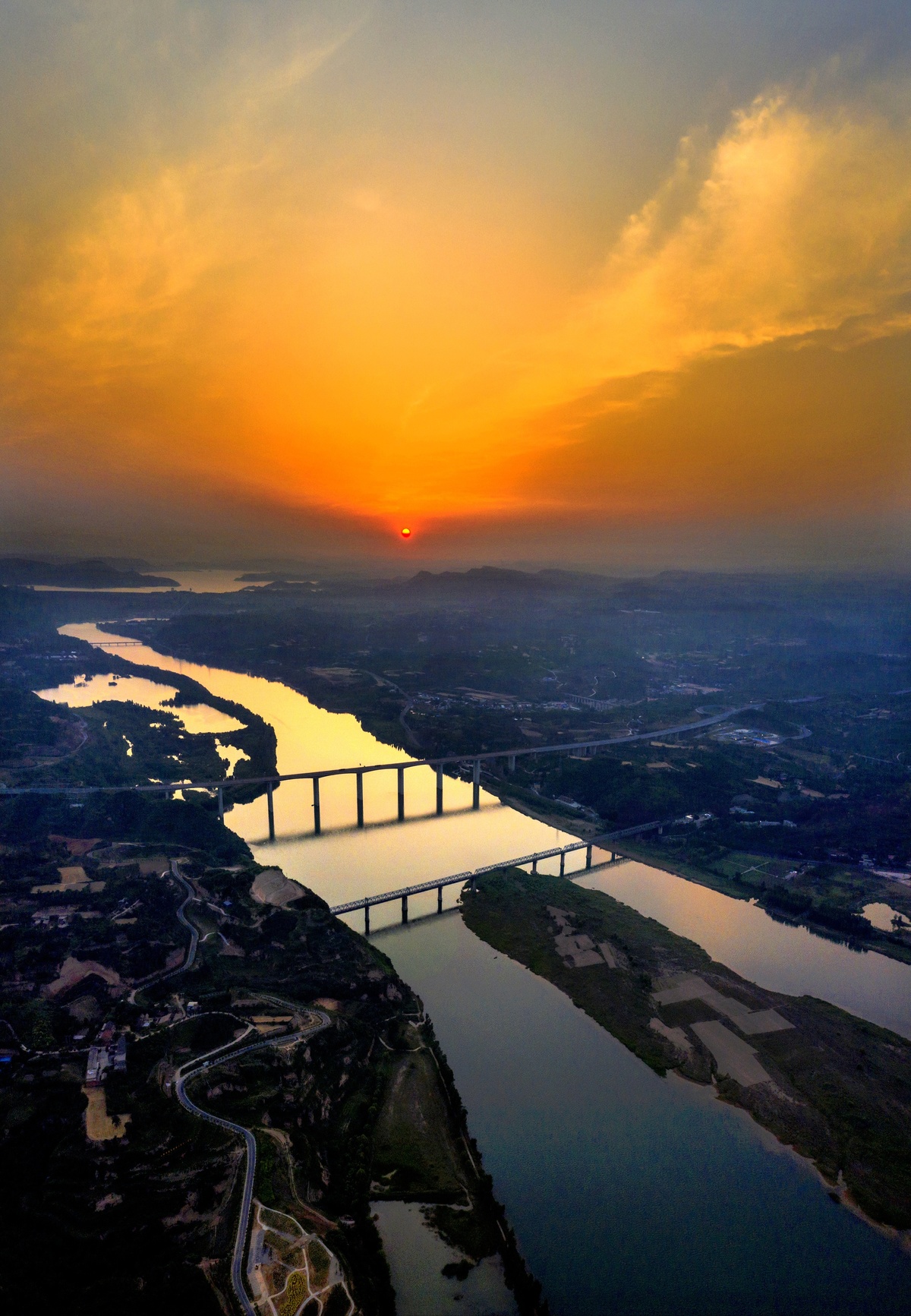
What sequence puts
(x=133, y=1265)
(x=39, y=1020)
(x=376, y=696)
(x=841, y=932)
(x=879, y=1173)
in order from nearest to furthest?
(x=133, y=1265) < (x=879, y=1173) < (x=39, y=1020) < (x=841, y=932) < (x=376, y=696)

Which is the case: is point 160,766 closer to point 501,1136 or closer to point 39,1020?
point 39,1020

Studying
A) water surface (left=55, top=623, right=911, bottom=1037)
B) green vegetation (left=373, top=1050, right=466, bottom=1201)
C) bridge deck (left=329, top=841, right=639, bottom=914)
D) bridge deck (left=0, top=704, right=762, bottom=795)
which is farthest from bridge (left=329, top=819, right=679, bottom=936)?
bridge deck (left=0, top=704, right=762, bottom=795)

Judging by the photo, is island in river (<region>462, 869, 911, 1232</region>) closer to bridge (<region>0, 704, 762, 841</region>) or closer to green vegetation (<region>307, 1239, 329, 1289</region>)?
green vegetation (<region>307, 1239, 329, 1289</region>)

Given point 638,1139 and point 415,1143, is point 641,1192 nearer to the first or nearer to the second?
point 638,1139

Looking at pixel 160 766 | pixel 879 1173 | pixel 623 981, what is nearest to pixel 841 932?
pixel 623 981

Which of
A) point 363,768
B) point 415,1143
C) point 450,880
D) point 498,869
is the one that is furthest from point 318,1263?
point 363,768
